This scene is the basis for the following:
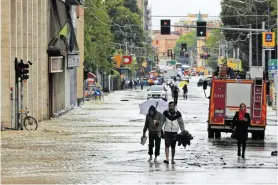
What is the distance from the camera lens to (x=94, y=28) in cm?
10444

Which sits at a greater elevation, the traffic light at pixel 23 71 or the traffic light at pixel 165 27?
the traffic light at pixel 165 27

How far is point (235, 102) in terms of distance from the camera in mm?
38094

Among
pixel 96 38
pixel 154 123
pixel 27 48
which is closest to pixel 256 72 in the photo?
pixel 27 48

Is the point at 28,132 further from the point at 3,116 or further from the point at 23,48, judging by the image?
the point at 23,48

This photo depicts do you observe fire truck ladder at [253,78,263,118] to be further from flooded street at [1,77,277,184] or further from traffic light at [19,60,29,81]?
traffic light at [19,60,29,81]

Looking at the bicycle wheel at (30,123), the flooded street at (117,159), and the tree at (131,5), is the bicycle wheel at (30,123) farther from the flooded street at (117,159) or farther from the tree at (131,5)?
the tree at (131,5)

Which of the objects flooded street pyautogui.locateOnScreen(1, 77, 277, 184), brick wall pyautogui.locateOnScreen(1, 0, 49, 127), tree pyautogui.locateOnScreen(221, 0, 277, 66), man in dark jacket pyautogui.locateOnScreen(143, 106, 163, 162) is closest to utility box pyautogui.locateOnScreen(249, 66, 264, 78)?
flooded street pyautogui.locateOnScreen(1, 77, 277, 184)

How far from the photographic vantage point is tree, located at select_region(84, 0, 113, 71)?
9819 cm

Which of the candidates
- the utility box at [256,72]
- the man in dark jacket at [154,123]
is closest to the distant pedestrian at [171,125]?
the man in dark jacket at [154,123]

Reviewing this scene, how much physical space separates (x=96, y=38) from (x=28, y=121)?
62.0 meters

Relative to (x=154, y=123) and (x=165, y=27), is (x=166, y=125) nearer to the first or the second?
(x=154, y=123)

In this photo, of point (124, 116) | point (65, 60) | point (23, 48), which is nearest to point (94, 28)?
point (65, 60)

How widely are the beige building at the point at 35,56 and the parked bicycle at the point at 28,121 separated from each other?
54 centimetres

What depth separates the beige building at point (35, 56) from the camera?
A: 42.0 m
